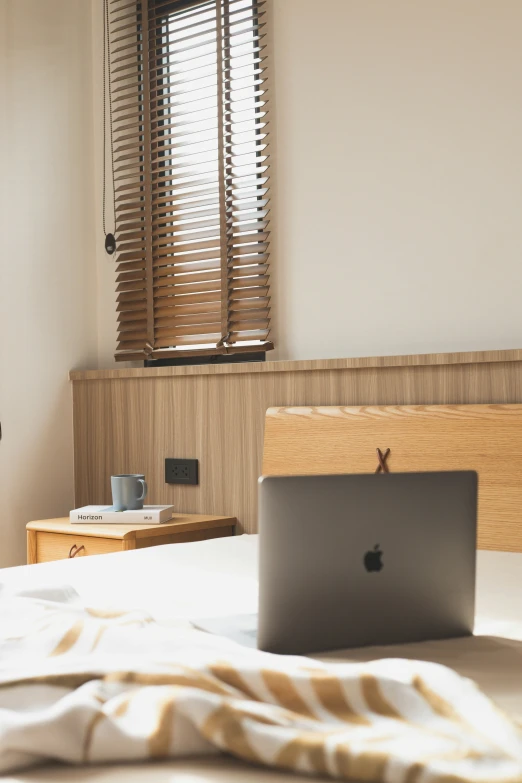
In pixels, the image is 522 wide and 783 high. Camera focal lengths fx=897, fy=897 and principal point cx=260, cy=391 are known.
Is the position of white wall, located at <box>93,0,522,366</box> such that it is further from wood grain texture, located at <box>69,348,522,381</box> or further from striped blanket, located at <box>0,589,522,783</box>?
striped blanket, located at <box>0,589,522,783</box>

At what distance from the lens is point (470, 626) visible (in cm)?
117

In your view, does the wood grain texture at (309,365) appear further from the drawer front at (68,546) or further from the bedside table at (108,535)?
the drawer front at (68,546)

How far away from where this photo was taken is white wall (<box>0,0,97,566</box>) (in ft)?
9.71

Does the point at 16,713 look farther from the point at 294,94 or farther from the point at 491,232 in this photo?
→ the point at 294,94

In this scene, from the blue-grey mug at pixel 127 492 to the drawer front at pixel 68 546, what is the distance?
136 millimetres

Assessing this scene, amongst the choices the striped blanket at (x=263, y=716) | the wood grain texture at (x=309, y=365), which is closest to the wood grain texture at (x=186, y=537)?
the wood grain texture at (x=309, y=365)

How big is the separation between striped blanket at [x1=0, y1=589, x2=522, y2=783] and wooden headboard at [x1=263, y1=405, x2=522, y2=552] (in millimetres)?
1267

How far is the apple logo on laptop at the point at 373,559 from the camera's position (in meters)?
1.08

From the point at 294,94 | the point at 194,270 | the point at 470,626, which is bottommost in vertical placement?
the point at 470,626

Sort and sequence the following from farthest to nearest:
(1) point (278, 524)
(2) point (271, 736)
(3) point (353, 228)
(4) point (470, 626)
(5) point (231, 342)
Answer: (5) point (231, 342), (3) point (353, 228), (4) point (470, 626), (1) point (278, 524), (2) point (271, 736)

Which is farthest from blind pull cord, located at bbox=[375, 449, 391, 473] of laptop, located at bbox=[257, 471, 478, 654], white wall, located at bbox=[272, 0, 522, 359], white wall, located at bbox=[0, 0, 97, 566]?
white wall, located at bbox=[0, 0, 97, 566]

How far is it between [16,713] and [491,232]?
182 centimetres

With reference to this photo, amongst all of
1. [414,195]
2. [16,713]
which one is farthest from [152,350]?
[16,713]

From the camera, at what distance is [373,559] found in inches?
42.8
